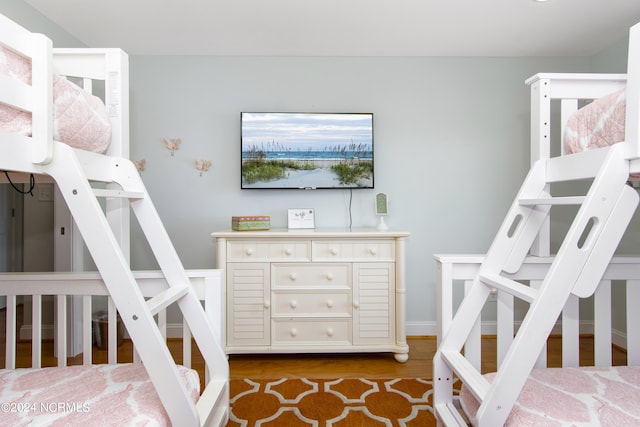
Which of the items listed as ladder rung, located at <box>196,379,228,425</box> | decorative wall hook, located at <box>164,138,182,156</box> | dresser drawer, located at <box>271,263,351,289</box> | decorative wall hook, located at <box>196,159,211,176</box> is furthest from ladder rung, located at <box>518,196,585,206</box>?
decorative wall hook, located at <box>164,138,182,156</box>

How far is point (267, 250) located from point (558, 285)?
181 centimetres

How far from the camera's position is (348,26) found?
2.47 m

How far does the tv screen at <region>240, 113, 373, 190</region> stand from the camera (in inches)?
112

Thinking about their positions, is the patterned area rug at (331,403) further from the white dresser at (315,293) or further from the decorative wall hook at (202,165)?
the decorative wall hook at (202,165)

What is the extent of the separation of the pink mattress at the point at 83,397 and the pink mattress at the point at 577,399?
938mm

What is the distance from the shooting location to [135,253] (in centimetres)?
293

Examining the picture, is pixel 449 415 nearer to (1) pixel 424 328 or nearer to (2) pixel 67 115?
(2) pixel 67 115

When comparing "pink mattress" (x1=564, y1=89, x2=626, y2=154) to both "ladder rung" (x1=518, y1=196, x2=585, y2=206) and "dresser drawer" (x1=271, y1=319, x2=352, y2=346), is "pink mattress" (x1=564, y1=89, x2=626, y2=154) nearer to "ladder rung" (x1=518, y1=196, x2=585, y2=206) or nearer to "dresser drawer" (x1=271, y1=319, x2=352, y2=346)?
"ladder rung" (x1=518, y1=196, x2=585, y2=206)

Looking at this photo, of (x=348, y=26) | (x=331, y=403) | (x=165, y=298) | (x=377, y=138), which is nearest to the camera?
→ (x=165, y=298)

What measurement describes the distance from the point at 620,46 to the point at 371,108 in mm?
1814

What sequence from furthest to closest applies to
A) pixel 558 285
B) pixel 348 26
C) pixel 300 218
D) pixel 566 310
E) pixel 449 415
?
pixel 300 218 < pixel 348 26 < pixel 566 310 < pixel 449 415 < pixel 558 285

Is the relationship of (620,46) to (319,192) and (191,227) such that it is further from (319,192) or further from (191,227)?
(191,227)

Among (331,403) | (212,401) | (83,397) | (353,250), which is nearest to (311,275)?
(353,250)

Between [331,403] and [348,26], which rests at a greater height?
[348,26]
